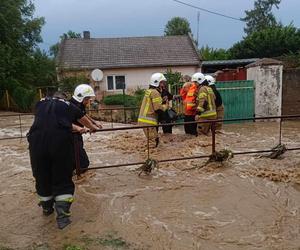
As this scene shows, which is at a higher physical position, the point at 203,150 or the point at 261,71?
the point at 261,71

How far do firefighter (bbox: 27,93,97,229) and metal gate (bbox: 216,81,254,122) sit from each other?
A: 30.5 feet

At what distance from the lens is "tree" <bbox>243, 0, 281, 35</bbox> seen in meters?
62.5

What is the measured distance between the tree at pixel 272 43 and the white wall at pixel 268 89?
20.4 m

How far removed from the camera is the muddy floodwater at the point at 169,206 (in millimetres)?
4547

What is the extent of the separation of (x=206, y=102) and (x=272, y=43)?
26350mm

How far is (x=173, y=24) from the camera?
201ft

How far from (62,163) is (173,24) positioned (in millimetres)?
58786

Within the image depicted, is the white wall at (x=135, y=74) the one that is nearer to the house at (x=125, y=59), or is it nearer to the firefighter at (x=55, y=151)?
the house at (x=125, y=59)

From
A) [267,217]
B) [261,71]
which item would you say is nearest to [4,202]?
[267,217]

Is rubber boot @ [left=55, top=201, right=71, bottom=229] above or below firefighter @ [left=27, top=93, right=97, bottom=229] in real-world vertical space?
below

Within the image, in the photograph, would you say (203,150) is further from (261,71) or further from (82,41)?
(82,41)

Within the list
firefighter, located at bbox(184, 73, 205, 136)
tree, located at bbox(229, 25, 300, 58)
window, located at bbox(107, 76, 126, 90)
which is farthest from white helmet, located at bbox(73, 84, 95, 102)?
tree, located at bbox(229, 25, 300, 58)

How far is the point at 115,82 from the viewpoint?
30141 mm

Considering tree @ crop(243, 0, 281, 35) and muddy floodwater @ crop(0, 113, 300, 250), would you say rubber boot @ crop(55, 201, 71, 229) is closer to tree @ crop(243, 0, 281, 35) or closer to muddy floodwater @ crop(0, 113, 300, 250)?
muddy floodwater @ crop(0, 113, 300, 250)
